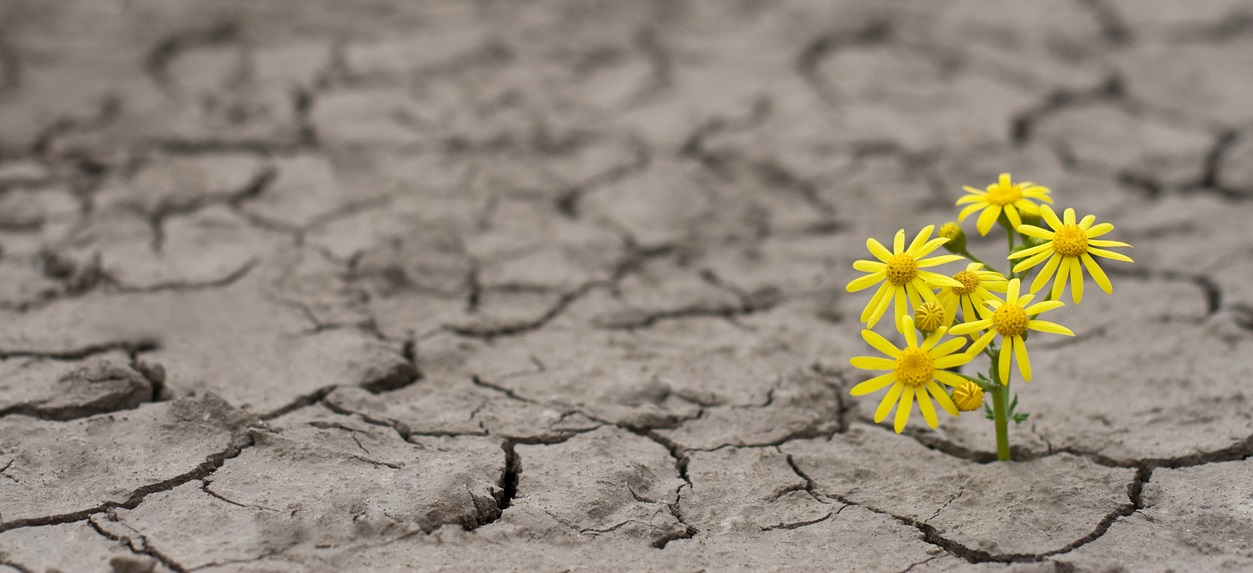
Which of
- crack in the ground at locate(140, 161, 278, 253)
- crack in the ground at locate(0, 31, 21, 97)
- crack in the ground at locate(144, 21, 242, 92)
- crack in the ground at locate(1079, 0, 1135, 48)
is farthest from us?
crack in the ground at locate(1079, 0, 1135, 48)

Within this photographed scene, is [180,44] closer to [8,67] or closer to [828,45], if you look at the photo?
[8,67]

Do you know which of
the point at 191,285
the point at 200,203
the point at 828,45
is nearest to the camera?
the point at 191,285

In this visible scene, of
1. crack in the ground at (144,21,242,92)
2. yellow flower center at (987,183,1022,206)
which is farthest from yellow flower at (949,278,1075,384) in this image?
crack in the ground at (144,21,242,92)

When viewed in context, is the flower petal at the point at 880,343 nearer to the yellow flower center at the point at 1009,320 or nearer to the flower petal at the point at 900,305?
the flower petal at the point at 900,305

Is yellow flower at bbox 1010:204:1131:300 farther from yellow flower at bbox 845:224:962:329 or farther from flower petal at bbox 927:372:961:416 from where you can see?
flower petal at bbox 927:372:961:416

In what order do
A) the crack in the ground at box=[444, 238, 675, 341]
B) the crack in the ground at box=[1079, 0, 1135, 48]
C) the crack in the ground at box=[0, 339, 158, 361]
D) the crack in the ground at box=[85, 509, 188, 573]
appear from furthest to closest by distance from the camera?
1. the crack in the ground at box=[1079, 0, 1135, 48]
2. the crack in the ground at box=[444, 238, 675, 341]
3. the crack in the ground at box=[0, 339, 158, 361]
4. the crack in the ground at box=[85, 509, 188, 573]

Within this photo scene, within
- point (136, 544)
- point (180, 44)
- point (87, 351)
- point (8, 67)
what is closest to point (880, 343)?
point (136, 544)
